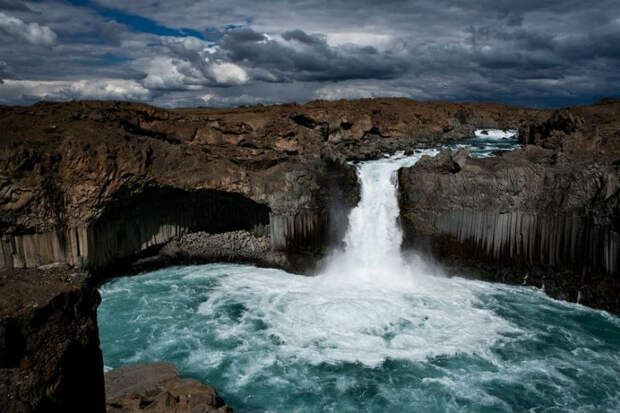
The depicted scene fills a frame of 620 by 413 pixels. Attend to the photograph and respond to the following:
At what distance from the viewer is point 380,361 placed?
55.1 ft

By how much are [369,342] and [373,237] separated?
10.4 meters

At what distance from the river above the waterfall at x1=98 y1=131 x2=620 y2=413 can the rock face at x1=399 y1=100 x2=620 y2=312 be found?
4.16ft

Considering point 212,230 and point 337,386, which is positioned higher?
point 212,230

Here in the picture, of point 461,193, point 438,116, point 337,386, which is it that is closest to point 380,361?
point 337,386

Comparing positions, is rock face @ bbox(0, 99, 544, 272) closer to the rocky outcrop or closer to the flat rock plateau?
the flat rock plateau

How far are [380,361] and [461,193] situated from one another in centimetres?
1302

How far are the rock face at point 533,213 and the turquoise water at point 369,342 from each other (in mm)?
1516

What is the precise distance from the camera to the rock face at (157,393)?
33.9 ft

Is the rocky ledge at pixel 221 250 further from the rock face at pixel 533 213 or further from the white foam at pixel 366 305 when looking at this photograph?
the rock face at pixel 533 213

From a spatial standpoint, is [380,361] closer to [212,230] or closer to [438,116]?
[212,230]

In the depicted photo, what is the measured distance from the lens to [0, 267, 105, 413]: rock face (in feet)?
18.3

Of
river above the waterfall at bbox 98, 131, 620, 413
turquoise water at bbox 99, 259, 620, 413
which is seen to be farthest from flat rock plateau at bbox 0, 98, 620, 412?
turquoise water at bbox 99, 259, 620, 413

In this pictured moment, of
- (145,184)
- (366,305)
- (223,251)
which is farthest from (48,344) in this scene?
(223,251)

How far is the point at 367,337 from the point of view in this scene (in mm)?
18578
